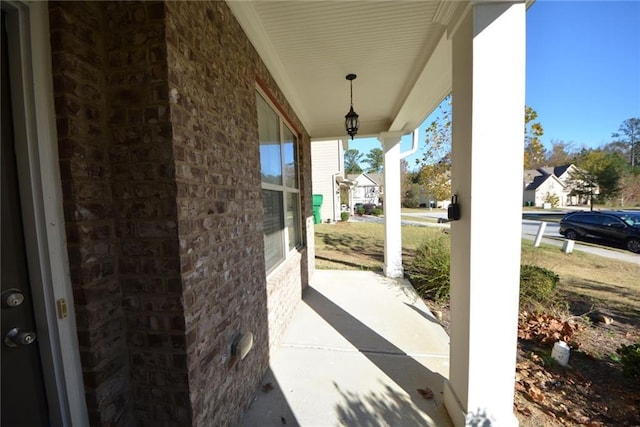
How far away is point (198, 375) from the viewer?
4.54 ft

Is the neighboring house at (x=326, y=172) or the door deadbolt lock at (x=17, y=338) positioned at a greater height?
the neighboring house at (x=326, y=172)

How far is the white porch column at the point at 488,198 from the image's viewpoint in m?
1.54

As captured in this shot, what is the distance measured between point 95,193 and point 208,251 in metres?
0.58

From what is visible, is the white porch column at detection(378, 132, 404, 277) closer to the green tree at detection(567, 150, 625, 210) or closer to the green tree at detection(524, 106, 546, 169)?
the green tree at detection(524, 106, 546, 169)

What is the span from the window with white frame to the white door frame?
5.62 feet

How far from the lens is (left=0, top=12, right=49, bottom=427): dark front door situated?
998 mm

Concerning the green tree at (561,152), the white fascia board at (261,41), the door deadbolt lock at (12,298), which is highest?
the green tree at (561,152)

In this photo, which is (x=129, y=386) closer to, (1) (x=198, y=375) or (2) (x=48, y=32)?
(1) (x=198, y=375)

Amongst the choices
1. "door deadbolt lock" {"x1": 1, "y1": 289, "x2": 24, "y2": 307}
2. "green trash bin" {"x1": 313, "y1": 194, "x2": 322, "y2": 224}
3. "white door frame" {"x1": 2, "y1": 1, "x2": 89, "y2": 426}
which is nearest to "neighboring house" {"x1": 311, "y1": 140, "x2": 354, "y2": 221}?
"green trash bin" {"x1": 313, "y1": 194, "x2": 322, "y2": 224}

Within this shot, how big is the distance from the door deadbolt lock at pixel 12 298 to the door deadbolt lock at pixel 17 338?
103 millimetres

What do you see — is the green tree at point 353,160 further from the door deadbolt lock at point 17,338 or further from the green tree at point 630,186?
the door deadbolt lock at point 17,338

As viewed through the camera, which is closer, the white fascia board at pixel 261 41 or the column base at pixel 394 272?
the white fascia board at pixel 261 41

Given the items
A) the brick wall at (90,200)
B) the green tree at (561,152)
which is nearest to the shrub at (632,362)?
the brick wall at (90,200)

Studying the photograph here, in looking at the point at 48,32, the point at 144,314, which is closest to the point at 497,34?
the point at 48,32
